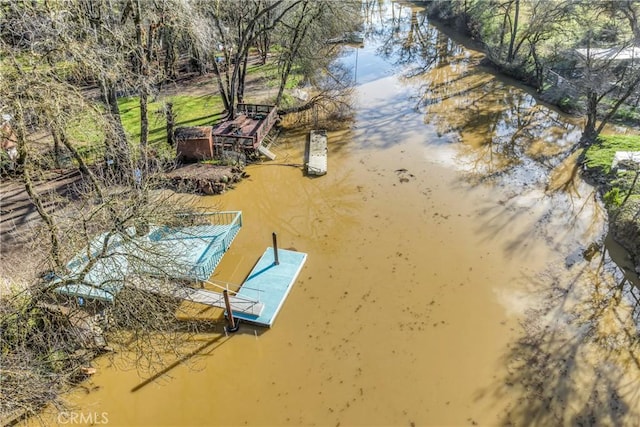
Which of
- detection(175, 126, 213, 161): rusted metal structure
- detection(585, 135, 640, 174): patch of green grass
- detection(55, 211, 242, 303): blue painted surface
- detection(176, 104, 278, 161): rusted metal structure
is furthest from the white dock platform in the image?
detection(585, 135, 640, 174): patch of green grass

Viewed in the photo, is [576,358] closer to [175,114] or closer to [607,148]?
[607,148]

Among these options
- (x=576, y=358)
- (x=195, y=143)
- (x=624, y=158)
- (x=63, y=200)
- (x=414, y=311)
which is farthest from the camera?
(x=195, y=143)

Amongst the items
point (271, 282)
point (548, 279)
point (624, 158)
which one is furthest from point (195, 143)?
point (624, 158)

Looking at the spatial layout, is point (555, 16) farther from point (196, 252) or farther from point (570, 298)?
point (196, 252)

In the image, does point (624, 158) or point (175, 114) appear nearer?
point (624, 158)

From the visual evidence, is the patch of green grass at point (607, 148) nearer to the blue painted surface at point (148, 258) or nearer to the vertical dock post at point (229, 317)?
the blue painted surface at point (148, 258)

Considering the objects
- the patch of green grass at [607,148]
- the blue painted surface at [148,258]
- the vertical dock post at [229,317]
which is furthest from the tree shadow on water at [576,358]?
the blue painted surface at [148,258]

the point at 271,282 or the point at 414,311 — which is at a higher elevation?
the point at 271,282

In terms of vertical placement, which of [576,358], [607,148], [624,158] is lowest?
[576,358]
